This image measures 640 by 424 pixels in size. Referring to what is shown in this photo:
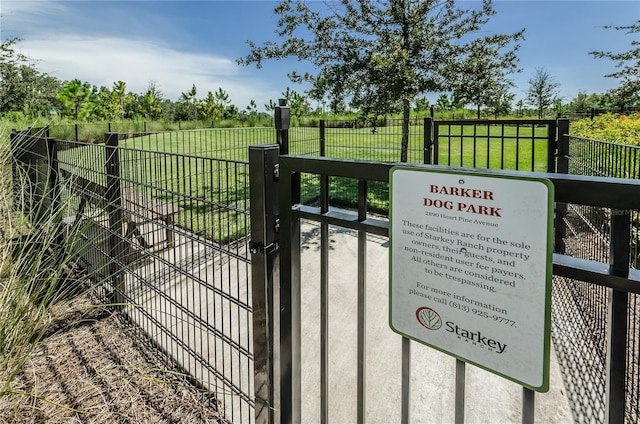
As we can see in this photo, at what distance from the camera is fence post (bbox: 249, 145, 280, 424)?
129 cm

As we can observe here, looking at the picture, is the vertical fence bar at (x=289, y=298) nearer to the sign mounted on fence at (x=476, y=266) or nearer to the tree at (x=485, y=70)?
the sign mounted on fence at (x=476, y=266)

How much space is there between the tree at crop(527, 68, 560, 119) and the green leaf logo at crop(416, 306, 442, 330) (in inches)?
1106

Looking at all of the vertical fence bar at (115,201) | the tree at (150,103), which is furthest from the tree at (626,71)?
the tree at (150,103)

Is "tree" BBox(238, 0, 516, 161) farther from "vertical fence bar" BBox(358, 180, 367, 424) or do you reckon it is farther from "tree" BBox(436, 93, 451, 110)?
"vertical fence bar" BBox(358, 180, 367, 424)

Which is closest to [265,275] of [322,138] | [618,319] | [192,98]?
[618,319]

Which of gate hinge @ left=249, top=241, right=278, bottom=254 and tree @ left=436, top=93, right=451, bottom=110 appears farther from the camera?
tree @ left=436, top=93, right=451, bottom=110

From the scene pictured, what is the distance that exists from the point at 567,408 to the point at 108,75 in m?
41.3

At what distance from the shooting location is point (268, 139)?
319 inches

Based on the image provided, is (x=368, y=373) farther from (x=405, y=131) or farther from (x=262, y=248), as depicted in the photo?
(x=405, y=131)

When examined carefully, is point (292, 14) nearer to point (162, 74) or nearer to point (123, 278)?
point (123, 278)

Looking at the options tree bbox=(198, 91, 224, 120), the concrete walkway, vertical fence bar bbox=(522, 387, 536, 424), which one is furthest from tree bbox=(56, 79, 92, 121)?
vertical fence bar bbox=(522, 387, 536, 424)

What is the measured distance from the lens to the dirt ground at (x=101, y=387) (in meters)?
1.86

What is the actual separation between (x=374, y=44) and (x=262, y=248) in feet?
19.0

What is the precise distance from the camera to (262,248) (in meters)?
1.33
